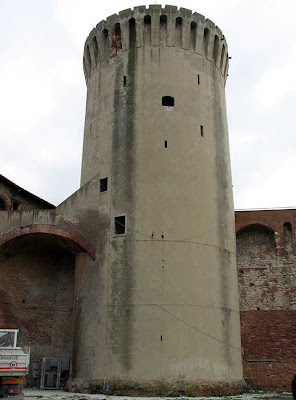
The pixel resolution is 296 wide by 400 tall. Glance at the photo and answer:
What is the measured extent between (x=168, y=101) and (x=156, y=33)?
10.6 feet

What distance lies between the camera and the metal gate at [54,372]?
67.8 feet

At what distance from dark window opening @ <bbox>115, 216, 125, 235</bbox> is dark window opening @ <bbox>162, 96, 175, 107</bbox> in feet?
17.8

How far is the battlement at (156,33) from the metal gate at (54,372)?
45.2 ft

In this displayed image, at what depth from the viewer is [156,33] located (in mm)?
21984

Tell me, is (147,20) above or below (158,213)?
above

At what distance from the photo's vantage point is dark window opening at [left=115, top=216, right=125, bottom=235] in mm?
19623

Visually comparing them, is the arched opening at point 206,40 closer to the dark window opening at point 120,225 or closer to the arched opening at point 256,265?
the arched opening at point 256,265

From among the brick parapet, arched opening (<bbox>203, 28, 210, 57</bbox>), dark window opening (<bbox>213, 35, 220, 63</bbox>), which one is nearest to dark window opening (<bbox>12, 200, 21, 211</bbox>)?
the brick parapet

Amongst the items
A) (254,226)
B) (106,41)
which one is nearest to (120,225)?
(254,226)

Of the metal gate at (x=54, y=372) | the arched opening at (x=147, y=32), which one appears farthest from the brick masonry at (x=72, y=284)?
the arched opening at (x=147, y=32)

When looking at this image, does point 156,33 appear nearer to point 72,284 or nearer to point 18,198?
point 18,198

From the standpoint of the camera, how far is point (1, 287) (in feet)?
71.1

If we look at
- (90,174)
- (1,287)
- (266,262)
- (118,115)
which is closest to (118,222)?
(90,174)

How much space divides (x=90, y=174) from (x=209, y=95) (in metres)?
6.50
